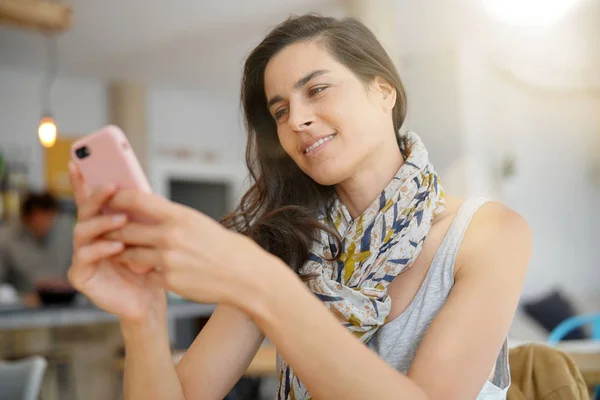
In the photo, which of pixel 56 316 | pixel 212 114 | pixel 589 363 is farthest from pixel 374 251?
pixel 212 114

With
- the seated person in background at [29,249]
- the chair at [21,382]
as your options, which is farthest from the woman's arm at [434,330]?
the seated person in background at [29,249]

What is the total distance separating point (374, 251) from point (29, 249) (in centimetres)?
432

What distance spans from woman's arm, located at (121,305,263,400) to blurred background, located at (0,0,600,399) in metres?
2.47

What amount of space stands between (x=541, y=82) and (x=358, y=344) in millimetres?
5239

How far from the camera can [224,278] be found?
1.87 ft

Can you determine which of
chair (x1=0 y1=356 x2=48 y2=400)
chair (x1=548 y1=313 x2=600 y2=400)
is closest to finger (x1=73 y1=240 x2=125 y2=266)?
chair (x1=0 y1=356 x2=48 y2=400)

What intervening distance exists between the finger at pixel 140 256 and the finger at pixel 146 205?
31mm

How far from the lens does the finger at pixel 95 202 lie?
60 cm

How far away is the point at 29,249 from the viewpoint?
15.3 ft

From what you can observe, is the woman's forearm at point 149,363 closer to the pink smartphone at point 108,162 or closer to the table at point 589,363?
the pink smartphone at point 108,162

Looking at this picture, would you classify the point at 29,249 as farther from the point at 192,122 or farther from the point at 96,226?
the point at 96,226

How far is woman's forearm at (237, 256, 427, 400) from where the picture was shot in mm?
592

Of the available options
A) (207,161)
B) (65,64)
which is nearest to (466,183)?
(207,161)

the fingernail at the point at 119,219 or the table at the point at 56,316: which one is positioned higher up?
the fingernail at the point at 119,219
